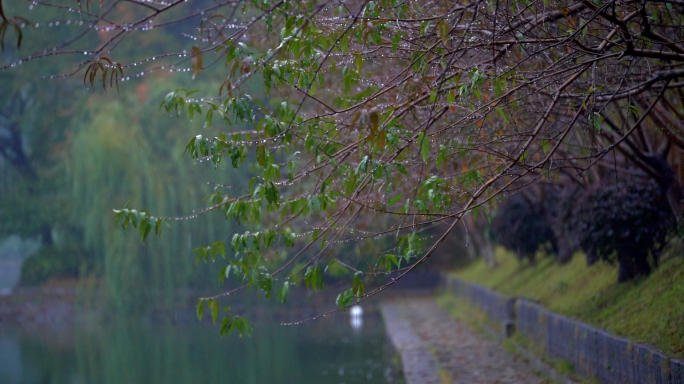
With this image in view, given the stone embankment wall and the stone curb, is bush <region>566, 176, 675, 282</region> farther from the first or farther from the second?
the stone curb

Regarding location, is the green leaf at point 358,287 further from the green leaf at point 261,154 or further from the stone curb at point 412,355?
the stone curb at point 412,355

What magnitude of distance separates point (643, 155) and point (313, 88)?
443 cm

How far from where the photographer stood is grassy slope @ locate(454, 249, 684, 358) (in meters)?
6.48

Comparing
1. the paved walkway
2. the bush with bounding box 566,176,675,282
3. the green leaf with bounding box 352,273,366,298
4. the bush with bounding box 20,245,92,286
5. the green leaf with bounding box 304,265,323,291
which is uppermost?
the bush with bounding box 20,245,92,286

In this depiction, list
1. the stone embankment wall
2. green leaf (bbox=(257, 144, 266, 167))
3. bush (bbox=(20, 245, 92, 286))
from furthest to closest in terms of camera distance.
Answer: bush (bbox=(20, 245, 92, 286)) < the stone embankment wall < green leaf (bbox=(257, 144, 266, 167))

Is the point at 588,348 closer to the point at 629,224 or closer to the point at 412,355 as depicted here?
the point at 629,224

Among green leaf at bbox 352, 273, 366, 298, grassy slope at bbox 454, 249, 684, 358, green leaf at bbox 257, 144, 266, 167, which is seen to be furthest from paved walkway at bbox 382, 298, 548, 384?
green leaf at bbox 257, 144, 266, 167

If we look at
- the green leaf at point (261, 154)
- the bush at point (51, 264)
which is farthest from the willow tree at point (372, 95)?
the bush at point (51, 264)

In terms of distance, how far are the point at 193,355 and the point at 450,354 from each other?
6.32 metres

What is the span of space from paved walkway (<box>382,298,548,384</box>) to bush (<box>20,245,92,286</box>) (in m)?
12.3

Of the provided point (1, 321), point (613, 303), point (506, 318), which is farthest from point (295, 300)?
point (613, 303)

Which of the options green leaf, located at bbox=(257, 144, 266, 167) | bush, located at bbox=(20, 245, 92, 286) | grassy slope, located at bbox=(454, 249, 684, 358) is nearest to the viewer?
green leaf, located at bbox=(257, 144, 266, 167)

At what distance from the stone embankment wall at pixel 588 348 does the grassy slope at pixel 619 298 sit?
20 cm

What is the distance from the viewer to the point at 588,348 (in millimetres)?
7633
